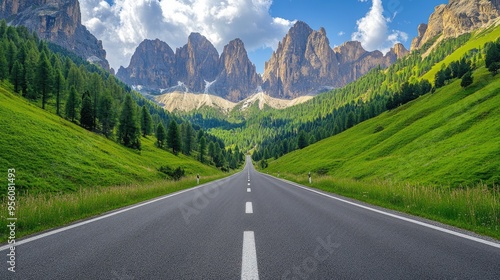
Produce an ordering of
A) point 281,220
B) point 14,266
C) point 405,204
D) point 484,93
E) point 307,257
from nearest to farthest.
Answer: point 14,266
point 307,257
point 281,220
point 405,204
point 484,93

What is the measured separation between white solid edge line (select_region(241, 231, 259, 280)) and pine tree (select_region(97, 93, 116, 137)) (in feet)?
261

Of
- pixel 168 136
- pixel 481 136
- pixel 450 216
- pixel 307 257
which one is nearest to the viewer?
pixel 307 257

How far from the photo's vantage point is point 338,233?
Answer: 634cm

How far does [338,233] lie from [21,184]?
28.5 meters

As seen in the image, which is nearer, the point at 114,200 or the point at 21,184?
the point at 114,200

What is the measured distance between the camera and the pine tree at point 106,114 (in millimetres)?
75438

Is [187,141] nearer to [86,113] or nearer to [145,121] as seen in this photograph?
[145,121]

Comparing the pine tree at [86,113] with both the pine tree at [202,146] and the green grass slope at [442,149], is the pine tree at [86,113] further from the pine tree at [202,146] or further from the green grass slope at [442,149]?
the green grass slope at [442,149]

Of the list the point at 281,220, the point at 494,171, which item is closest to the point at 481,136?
the point at 494,171

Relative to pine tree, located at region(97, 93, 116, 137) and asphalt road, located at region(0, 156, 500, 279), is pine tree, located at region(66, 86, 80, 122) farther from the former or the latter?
asphalt road, located at region(0, 156, 500, 279)

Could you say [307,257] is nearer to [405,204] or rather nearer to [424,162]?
[405,204]

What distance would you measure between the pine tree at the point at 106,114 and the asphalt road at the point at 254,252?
77.1 meters

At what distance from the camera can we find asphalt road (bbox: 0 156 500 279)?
3.84 meters

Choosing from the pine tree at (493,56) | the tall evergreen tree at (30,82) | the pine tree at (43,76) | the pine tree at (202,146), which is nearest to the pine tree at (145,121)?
the pine tree at (202,146)
